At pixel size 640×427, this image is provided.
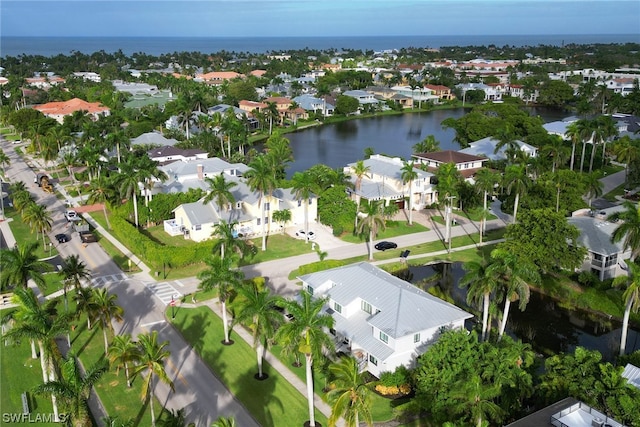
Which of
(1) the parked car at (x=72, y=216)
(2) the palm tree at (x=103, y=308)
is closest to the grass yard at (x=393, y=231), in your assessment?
(2) the palm tree at (x=103, y=308)

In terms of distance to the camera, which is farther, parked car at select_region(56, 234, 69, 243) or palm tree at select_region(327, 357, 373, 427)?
parked car at select_region(56, 234, 69, 243)

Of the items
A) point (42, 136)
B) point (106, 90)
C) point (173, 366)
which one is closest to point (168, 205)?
point (173, 366)

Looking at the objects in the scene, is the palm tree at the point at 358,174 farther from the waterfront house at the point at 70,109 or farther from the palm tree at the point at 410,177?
the waterfront house at the point at 70,109

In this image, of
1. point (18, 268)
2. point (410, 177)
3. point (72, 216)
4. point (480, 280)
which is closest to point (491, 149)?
point (410, 177)

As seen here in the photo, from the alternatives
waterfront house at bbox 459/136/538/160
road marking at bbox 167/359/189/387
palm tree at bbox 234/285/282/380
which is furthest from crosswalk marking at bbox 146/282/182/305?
waterfront house at bbox 459/136/538/160

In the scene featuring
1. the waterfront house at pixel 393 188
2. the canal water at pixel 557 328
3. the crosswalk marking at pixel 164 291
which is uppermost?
the waterfront house at pixel 393 188

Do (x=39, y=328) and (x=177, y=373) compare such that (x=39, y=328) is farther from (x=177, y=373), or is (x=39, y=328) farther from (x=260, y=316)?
(x=260, y=316)

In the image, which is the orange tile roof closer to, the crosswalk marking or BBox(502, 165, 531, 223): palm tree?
the crosswalk marking
